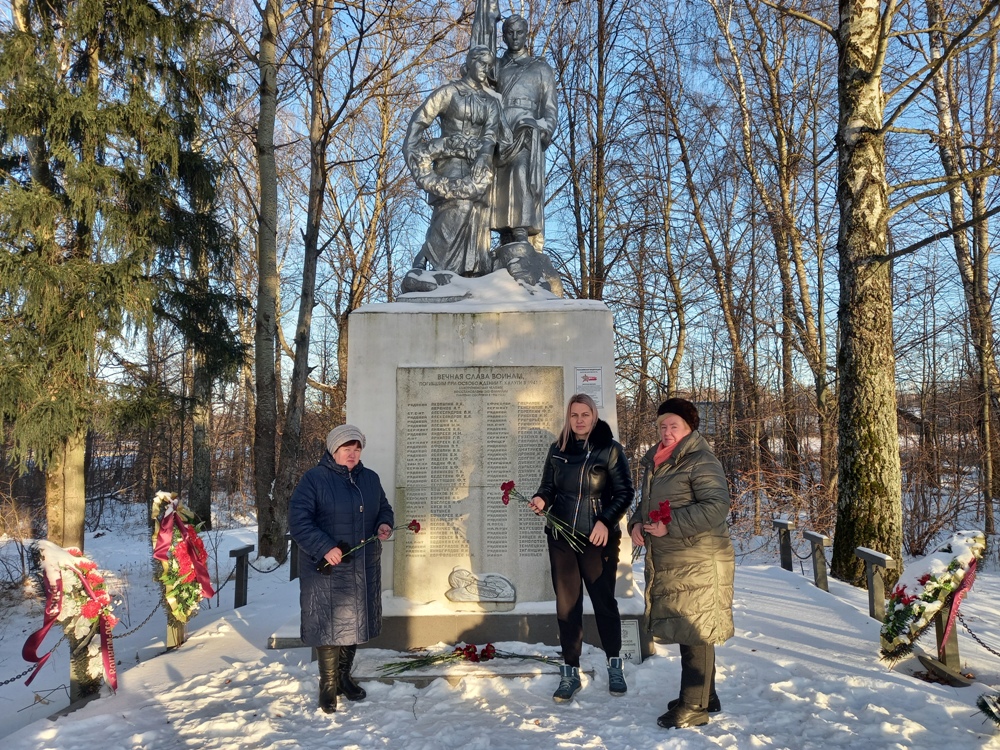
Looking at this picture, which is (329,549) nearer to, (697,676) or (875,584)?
(697,676)

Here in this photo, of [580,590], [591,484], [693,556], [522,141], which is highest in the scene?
[522,141]

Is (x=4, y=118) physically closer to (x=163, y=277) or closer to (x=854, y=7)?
(x=163, y=277)

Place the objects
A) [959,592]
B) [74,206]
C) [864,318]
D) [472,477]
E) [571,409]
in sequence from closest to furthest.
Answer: [959,592] < [571,409] < [472,477] < [864,318] < [74,206]

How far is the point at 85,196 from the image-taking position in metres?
8.07

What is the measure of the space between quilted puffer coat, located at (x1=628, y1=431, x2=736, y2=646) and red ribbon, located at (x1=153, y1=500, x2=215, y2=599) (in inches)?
126

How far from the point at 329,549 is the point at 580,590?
1375 mm

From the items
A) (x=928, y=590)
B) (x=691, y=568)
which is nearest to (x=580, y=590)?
(x=691, y=568)

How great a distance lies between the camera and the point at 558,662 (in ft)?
13.0

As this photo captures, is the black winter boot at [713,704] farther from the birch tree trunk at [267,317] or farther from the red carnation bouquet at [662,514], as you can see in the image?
the birch tree trunk at [267,317]

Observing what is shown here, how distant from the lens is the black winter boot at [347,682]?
3727 millimetres

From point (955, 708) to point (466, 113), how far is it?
4.91 m

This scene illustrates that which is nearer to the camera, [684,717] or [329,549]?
[684,717]

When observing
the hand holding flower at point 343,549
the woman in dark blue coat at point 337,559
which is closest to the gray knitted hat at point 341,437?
the woman in dark blue coat at point 337,559

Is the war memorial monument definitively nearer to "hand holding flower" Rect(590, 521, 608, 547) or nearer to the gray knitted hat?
the gray knitted hat
